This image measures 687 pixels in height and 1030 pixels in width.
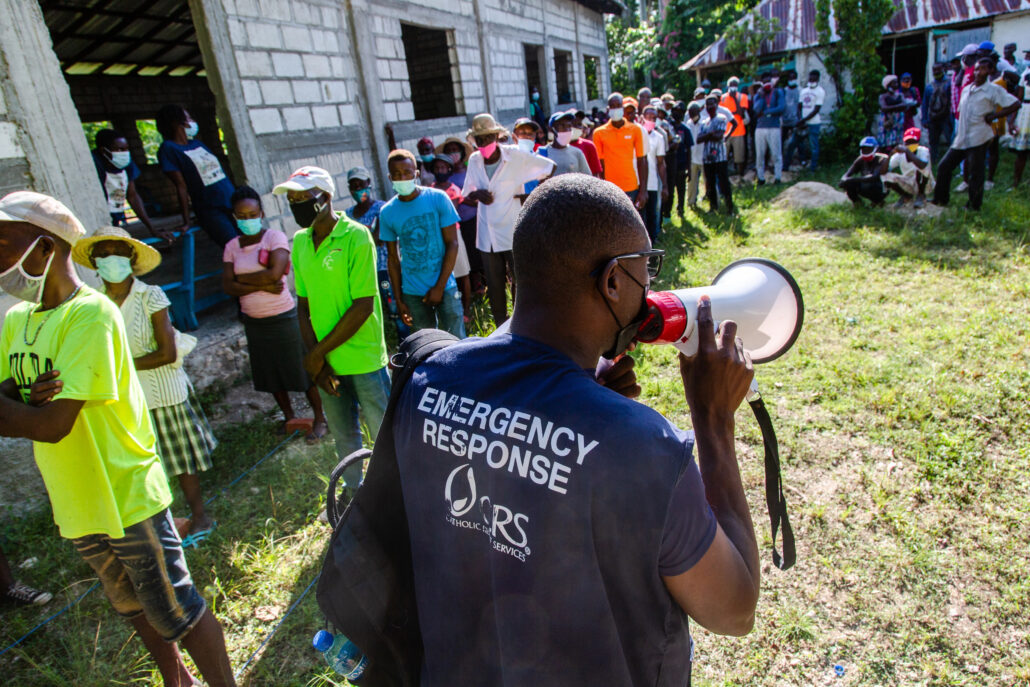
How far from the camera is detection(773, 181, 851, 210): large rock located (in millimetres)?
9094

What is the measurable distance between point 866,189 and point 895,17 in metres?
9.18

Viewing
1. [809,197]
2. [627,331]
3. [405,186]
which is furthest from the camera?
[809,197]

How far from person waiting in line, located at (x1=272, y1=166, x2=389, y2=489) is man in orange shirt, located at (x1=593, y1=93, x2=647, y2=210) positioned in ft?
14.2

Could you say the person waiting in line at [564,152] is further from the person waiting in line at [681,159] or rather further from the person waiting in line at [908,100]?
the person waiting in line at [908,100]

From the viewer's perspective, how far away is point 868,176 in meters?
8.38

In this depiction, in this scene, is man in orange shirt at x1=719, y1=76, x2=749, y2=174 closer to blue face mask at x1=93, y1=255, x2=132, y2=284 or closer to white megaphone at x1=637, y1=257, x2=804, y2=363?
blue face mask at x1=93, y1=255, x2=132, y2=284

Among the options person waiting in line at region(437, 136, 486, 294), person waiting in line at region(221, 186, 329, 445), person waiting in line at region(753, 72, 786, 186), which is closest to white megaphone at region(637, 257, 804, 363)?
person waiting in line at region(221, 186, 329, 445)

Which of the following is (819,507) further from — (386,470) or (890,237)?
(890,237)

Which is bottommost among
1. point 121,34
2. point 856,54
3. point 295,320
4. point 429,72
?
point 295,320

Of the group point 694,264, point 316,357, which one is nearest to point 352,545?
point 316,357

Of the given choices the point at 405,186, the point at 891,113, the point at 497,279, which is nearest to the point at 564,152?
the point at 497,279

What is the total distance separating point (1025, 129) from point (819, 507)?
27.0ft

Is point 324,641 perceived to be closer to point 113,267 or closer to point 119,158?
point 113,267

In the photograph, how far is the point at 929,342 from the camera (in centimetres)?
458
